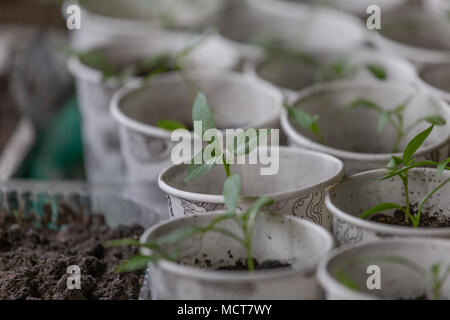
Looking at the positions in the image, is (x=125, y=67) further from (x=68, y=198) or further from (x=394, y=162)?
(x=394, y=162)

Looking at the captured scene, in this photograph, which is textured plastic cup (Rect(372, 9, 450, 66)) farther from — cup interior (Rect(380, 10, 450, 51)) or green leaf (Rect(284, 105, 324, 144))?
green leaf (Rect(284, 105, 324, 144))

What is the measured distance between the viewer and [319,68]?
1.43 metres

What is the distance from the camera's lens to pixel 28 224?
105 centimetres

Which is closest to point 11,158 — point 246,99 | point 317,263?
point 246,99

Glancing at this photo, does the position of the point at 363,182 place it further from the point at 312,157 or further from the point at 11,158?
the point at 11,158

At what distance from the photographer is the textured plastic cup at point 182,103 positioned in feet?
3.48

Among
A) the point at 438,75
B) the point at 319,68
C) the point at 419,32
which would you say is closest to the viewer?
the point at 438,75

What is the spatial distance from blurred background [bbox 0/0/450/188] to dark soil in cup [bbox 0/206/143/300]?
0.90 feet

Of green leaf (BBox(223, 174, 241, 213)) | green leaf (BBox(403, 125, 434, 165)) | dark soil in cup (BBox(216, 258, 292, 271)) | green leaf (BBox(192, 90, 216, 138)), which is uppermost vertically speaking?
green leaf (BBox(192, 90, 216, 138))

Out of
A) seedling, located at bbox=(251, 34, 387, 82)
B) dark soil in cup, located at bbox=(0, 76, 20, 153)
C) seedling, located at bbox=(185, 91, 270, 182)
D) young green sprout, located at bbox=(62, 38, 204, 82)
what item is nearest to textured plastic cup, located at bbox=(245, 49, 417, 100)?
seedling, located at bbox=(251, 34, 387, 82)

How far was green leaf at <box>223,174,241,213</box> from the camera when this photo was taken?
69 centimetres

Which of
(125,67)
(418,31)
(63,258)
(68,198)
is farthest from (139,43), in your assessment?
(63,258)

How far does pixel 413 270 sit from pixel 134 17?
129cm

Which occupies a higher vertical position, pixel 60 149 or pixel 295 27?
pixel 295 27
